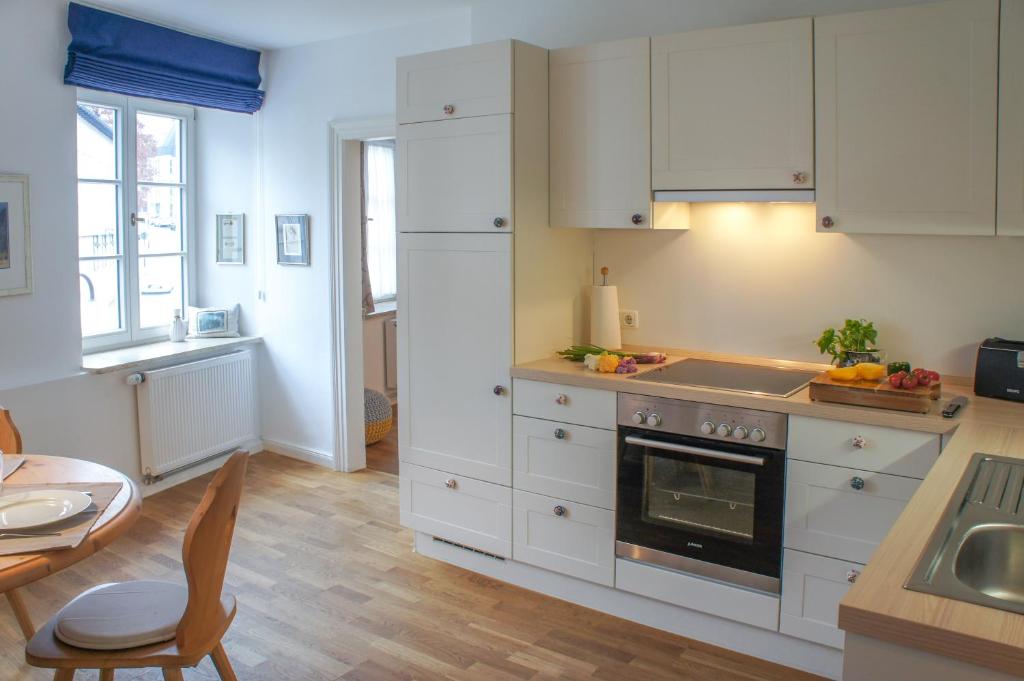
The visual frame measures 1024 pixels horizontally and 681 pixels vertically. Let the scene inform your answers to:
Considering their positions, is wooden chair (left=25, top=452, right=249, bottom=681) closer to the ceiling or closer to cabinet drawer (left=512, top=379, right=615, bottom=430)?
cabinet drawer (left=512, top=379, right=615, bottom=430)

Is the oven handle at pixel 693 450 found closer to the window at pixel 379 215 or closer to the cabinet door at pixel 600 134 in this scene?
the cabinet door at pixel 600 134

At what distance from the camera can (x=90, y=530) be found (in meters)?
2.14

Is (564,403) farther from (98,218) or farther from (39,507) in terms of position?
(98,218)

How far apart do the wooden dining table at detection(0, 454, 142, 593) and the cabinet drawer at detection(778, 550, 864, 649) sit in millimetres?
2044

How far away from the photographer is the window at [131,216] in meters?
A: 4.85

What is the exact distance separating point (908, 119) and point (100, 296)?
4.11 metres

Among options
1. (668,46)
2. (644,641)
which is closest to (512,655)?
(644,641)

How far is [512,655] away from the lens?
3158mm

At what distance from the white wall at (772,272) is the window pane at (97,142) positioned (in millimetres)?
2149

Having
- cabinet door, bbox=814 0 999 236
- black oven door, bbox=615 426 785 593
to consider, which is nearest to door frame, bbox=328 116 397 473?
black oven door, bbox=615 426 785 593

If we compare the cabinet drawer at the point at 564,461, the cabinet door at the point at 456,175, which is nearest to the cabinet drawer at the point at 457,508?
the cabinet drawer at the point at 564,461

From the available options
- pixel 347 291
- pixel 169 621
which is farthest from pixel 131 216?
pixel 169 621

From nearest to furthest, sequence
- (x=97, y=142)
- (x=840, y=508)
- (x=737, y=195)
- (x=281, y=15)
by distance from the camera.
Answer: (x=840, y=508) < (x=737, y=195) < (x=281, y=15) < (x=97, y=142)

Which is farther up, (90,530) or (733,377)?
(733,377)
